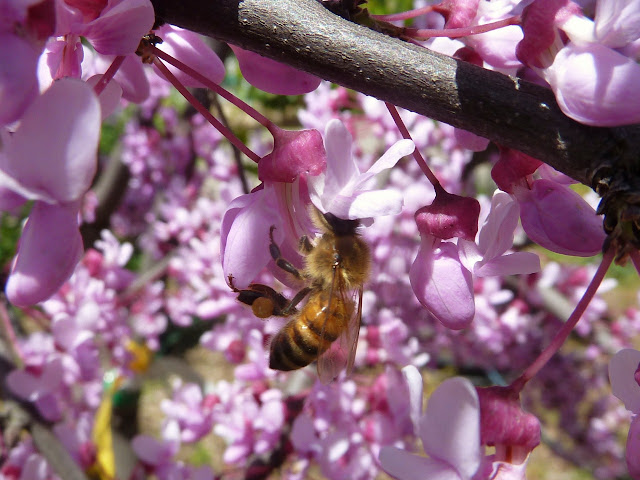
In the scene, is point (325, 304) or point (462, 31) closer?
point (462, 31)

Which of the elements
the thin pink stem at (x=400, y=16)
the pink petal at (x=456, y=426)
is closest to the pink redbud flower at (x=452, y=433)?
the pink petal at (x=456, y=426)

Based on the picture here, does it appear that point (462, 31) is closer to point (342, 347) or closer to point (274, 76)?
point (274, 76)

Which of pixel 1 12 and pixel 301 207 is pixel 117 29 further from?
pixel 301 207

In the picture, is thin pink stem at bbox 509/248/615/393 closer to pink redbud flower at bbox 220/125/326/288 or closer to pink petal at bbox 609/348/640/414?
pink petal at bbox 609/348/640/414

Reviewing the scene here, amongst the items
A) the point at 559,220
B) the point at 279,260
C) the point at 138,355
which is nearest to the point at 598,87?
the point at 559,220

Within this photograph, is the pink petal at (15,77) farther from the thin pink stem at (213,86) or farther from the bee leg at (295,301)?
the bee leg at (295,301)

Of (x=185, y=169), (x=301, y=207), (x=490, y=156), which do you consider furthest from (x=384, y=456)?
(x=185, y=169)

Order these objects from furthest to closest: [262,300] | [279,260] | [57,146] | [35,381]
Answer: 1. [35,381]
2. [262,300]
3. [279,260]
4. [57,146]

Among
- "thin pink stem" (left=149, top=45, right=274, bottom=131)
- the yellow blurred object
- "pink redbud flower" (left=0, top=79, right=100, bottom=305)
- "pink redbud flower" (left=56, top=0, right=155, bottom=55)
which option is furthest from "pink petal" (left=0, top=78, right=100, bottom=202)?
the yellow blurred object
